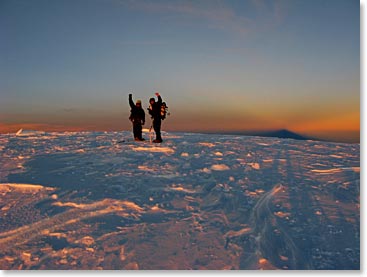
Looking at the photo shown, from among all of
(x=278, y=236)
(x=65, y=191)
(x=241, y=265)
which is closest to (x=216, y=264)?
(x=241, y=265)

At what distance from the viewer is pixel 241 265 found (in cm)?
356

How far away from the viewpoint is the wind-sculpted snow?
3.68m

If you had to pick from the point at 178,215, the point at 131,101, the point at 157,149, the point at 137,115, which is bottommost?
the point at 178,215

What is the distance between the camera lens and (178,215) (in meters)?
4.71

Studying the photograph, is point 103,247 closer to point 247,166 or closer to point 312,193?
point 312,193

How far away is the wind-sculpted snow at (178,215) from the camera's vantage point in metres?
3.68

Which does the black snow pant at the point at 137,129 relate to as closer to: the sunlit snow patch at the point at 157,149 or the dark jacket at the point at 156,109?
the dark jacket at the point at 156,109

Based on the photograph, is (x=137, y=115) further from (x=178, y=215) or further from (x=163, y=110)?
(x=178, y=215)

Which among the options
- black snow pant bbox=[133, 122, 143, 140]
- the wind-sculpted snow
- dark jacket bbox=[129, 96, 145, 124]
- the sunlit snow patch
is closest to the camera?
the wind-sculpted snow

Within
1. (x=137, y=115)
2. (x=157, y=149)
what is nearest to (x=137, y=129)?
(x=137, y=115)

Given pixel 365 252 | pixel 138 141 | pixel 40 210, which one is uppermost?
pixel 138 141

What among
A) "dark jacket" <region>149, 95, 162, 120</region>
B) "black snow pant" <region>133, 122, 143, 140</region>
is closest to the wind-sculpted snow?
"dark jacket" <region>149, 95, 162, 120</region>

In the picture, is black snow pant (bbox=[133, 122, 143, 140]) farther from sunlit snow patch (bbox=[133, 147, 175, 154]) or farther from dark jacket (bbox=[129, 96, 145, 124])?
sunlit snow patch (bbox=[133, 147, 175, 154])

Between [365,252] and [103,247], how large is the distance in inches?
145
